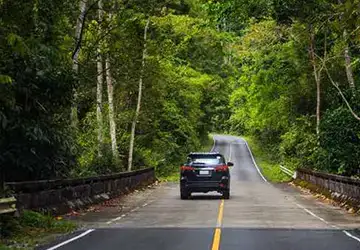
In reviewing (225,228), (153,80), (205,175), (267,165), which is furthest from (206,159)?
(267,165)

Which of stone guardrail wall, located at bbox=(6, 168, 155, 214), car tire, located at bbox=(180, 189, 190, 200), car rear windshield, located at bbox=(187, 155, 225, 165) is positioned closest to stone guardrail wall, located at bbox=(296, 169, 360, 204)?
car rear windshield, located at bbox=(187, 155, 225, 165)

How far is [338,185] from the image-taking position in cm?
2461

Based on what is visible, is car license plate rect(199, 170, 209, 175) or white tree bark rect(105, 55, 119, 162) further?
white tree bark rect(105, 55, 119, 162)

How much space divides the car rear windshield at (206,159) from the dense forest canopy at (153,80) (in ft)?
16.0

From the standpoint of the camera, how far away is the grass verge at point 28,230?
39.6 feet

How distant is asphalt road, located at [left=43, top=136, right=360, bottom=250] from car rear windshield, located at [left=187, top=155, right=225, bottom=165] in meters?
2.24

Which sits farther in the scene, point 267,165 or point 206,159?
point 267,165

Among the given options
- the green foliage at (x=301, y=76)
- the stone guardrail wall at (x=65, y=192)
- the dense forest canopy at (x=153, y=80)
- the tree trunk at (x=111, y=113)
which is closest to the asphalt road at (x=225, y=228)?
the stone guardrail wall at (x=65, y=192)

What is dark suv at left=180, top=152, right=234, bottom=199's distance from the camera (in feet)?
82.1

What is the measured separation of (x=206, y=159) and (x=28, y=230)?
495 inches

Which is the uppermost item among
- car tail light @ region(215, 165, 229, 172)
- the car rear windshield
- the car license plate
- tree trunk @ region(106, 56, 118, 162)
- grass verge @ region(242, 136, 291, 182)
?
tree trunk @ region(106, 56, 118, 162)

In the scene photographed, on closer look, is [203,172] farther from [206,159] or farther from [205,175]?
[206,159]

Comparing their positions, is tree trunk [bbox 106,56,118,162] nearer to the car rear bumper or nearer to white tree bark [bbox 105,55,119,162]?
white tree bark [bbox 105,55,119,162]

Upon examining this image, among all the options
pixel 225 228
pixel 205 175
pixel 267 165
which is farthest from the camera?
pixel 267 165
